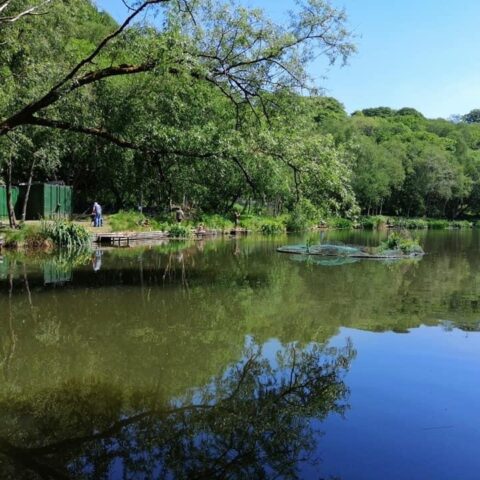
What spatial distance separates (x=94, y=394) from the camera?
22.2 ft

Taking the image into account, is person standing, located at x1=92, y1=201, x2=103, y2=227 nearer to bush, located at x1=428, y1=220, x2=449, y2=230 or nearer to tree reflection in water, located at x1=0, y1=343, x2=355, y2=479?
tree reflection in water, located at x1=0, y1=343, x2=355, y2=479

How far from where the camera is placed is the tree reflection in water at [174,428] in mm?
5020

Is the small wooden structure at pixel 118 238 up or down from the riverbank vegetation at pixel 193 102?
down

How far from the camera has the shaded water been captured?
5223mm

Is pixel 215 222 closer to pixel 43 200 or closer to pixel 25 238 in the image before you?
pixel 43 200

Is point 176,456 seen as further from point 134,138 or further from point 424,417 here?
point 134,138

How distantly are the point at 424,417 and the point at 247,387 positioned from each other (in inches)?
86.5

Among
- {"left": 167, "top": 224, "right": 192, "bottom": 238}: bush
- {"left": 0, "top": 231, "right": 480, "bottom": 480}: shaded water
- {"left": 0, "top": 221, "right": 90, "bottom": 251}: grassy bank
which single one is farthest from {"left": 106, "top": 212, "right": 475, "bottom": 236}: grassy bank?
{"left": 0, "top": 221, "right": 90, "bottom": 251}: grassy bank

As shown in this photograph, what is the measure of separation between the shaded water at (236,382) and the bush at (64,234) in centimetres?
956

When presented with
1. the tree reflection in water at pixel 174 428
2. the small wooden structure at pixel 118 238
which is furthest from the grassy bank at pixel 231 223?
the tree reflection in water at pixel 174 428

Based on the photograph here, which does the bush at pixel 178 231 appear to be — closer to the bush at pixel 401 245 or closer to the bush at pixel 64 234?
the bush at pixel 64 234

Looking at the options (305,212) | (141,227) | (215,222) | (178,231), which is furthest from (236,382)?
(215,222)

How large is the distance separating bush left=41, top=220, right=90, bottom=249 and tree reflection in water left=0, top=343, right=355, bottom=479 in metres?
18.4

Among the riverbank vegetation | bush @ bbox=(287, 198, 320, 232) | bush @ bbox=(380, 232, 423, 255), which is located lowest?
bush @ bbox=(380, 232, 423, 255)
